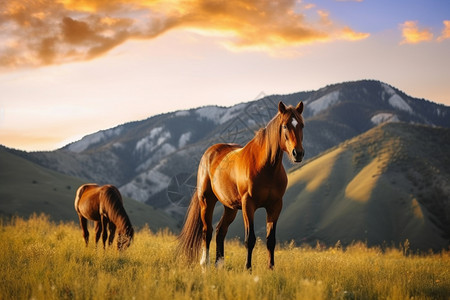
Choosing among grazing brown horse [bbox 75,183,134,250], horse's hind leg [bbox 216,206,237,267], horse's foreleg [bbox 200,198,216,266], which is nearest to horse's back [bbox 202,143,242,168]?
horse's foreleg [bbox 200,198,216,266]

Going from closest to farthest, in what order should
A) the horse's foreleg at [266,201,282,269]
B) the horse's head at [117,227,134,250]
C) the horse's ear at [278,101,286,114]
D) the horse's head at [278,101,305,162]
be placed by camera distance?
the horse's head at [278,101,305,162] → the horse's ear at [278,101,286,114] → the horse's foreleg at [266,201,282,269] → the horse's head at [117,227,134,250]

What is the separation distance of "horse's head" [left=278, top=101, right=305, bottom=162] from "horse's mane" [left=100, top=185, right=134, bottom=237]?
6349 millimetres

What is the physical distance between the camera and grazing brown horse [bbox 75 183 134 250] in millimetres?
10841

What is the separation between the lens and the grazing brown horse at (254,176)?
617cm

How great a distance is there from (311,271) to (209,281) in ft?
8.18

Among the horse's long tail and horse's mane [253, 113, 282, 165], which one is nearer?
horse's mane [253, 113, 282, 165]

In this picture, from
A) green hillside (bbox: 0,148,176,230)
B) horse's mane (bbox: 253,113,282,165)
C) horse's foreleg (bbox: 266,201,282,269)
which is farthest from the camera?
green hillside (bbox: 0,148,176,230)

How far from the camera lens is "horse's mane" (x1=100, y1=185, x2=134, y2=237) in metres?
10.8

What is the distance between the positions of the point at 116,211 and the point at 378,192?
59648mm

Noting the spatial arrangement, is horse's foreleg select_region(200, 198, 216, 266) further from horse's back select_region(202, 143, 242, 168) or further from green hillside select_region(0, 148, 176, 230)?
green hillside select_region(0, 148, 176, 230)

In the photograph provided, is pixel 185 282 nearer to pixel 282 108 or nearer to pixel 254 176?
pixel 254 176

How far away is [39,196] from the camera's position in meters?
63.3

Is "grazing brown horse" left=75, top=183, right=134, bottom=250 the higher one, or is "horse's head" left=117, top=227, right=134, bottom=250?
"grazing brown horse" left=75, top=183, right=134, bottom=250

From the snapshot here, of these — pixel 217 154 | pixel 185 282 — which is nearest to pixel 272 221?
pixel 185 282
